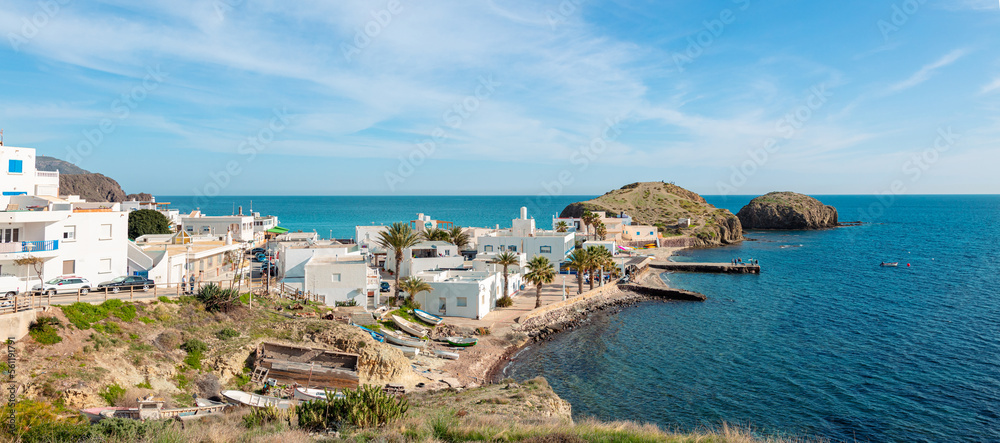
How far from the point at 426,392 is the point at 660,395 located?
12341 millimetres

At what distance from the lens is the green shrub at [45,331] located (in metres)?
19.2

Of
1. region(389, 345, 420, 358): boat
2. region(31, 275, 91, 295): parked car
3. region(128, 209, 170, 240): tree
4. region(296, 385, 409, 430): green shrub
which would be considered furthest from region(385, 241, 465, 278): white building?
region(128, 209, 170, 240): tree

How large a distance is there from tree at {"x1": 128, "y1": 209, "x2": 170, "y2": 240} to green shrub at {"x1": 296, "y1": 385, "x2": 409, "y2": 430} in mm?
55073

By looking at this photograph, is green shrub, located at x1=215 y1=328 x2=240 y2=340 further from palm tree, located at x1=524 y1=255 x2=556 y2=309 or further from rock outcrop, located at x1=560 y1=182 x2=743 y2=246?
rock outcrop, located at x1=560 y1=182 x2=743 y2=246

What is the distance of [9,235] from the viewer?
28172mm

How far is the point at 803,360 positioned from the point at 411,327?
24.9m

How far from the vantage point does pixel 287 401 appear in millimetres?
20344

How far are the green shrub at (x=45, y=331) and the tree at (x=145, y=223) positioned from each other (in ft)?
144

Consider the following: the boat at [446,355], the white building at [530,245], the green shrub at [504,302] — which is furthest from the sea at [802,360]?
the white building at [530,245]

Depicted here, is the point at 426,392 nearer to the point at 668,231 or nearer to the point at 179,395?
the point at 179,395

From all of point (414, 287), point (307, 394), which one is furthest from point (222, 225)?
point (307, 394)

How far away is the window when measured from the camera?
27844mm

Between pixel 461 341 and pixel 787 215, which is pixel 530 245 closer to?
pixel 461 341

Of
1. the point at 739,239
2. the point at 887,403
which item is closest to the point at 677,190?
the point at 739,239
